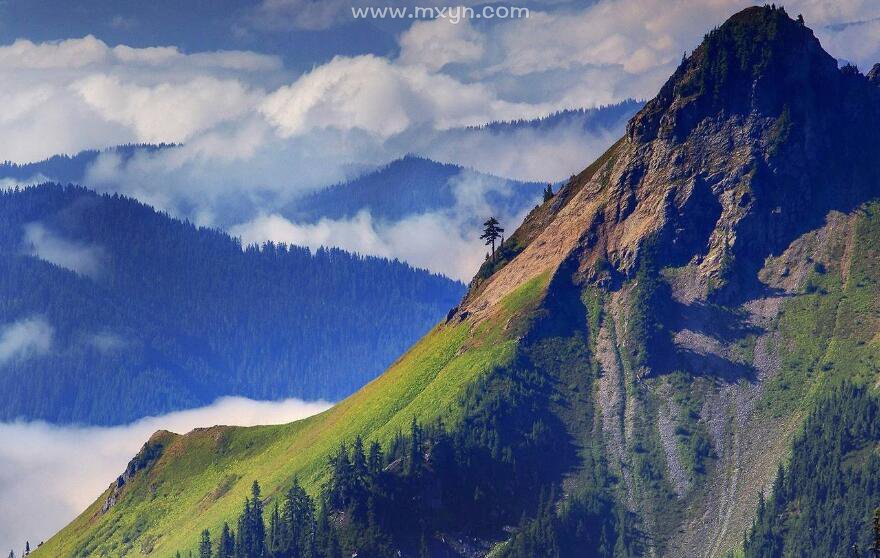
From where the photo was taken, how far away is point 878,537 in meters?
194
